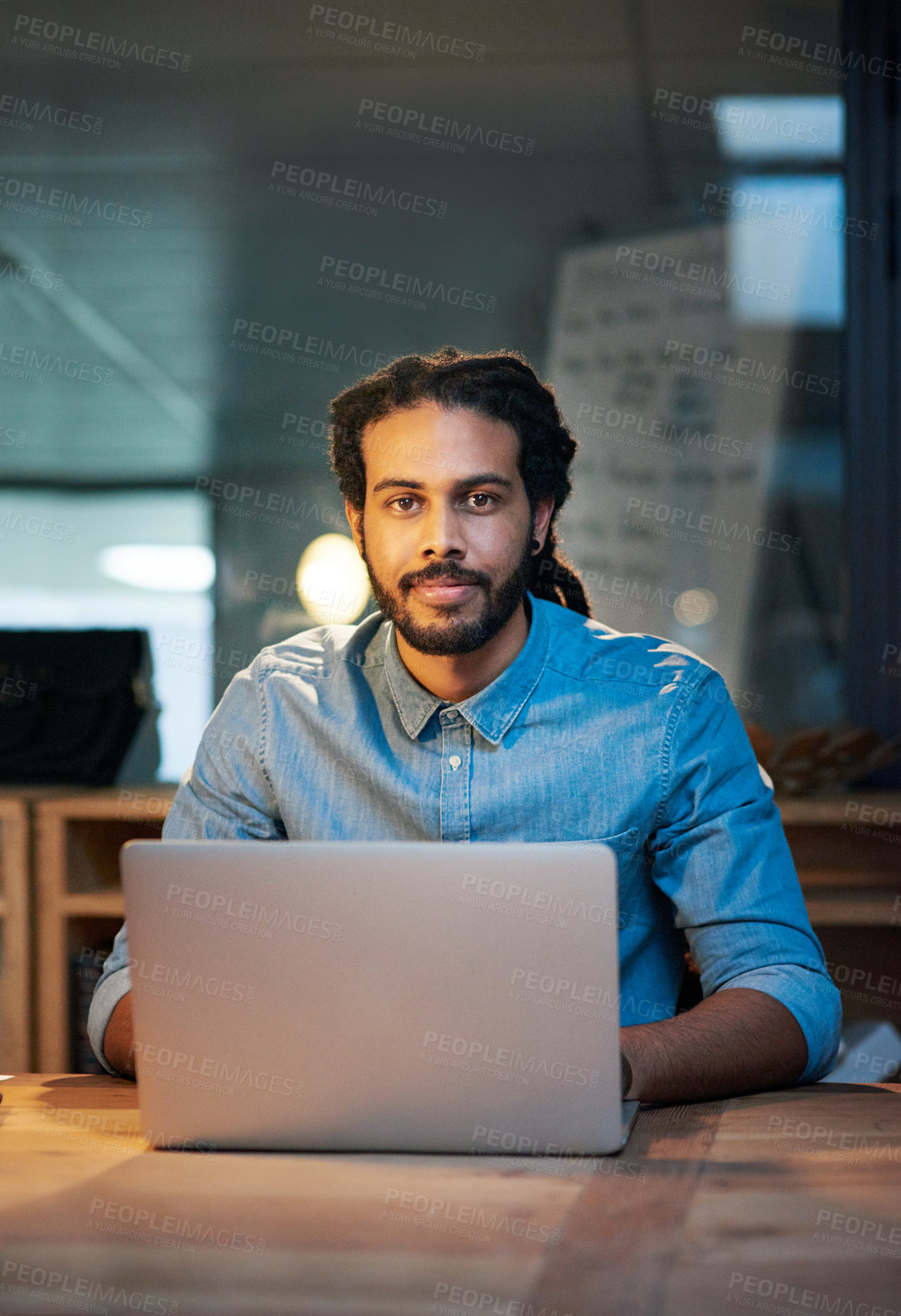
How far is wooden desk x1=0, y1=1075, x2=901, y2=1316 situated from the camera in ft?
2.18

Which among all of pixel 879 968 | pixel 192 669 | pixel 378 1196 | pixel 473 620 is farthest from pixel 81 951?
pixel 378 1196

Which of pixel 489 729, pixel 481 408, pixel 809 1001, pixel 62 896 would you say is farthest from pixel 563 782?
pixel 62 896

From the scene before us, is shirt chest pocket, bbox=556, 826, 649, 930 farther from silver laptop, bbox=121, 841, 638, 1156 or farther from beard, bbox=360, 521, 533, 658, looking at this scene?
silver laptop, bbox=121, 841, 638, 1156

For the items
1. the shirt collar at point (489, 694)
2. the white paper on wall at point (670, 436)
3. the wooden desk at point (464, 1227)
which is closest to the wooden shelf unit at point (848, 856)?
the white paper on wall at point (670, 436)

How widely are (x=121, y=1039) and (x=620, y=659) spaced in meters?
0.73

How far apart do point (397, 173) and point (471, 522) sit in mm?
1992

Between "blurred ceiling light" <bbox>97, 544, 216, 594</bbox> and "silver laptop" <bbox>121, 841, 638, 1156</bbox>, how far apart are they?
2372 mm

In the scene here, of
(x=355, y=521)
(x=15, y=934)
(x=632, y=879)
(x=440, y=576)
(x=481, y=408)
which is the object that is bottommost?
(x=15, y=934)

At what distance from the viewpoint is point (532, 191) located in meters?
3.07

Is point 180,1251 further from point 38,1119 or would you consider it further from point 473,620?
point 473,620

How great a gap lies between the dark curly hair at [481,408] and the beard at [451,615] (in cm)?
17

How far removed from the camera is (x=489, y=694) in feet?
4.61

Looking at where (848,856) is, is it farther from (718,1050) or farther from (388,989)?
(388,989)

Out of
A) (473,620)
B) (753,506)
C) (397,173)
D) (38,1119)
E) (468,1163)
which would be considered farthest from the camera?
(397,173)
